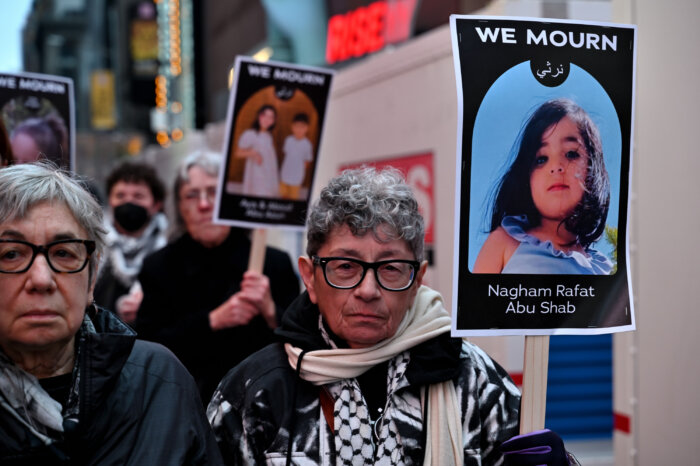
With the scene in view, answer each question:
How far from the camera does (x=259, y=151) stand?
502 centimetres

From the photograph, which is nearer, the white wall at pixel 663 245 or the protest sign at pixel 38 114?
the white wall at pixel 663 245

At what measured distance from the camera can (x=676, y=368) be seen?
4352mm

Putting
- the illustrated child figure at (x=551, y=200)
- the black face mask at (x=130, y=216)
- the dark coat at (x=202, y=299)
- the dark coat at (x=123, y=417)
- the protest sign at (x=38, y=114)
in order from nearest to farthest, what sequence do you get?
1. the dark coat at (x=123, y=417)
2. the illustrated child figure at (x=551, y=200)
3. the dark coat at (x=202, y=299)
4. the protest sign at (x=38, y=114)
5. the black face mask at (x=130, y=216)

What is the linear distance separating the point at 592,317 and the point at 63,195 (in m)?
1.57

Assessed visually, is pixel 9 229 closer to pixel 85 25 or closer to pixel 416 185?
pixel 416 185

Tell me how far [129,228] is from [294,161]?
6.50 feet

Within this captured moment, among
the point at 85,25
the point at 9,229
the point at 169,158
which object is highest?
the point at 85,25

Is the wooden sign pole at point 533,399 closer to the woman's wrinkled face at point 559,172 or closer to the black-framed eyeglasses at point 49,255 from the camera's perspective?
the woman's wrinkled face at point 559,172

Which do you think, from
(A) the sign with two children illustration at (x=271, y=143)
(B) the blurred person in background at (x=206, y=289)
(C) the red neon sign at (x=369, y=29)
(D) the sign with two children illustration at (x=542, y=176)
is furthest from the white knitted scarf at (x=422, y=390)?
(C) the red neon sign at (x=369, y=29)

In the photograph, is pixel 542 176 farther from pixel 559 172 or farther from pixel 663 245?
pixel 663 245

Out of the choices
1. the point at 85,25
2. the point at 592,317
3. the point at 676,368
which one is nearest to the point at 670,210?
the point at 676,368

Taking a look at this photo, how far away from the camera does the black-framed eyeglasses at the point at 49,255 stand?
245 cm

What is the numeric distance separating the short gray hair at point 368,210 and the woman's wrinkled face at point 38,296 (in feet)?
2.47

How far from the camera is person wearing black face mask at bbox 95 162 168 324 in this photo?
640cm
